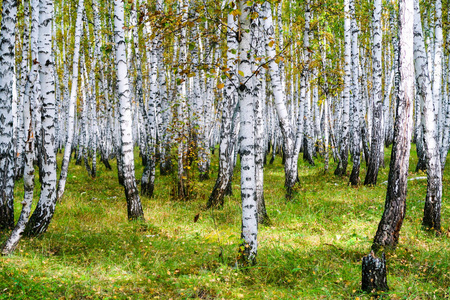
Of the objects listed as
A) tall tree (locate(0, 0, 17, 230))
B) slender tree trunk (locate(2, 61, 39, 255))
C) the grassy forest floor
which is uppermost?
tall tree (locate(0, 0, 17, 230))

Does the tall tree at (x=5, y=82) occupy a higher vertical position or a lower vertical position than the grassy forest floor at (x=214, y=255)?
higher

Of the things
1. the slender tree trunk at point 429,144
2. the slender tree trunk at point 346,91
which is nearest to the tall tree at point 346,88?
the slender tree trunk at point 346,91

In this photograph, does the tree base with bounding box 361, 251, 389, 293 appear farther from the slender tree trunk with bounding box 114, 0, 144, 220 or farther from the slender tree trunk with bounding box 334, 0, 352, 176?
the slender tree trunk with bounding box 334, 0, 352, 176

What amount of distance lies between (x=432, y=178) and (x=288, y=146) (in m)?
3.29

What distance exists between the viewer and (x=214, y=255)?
520 cm

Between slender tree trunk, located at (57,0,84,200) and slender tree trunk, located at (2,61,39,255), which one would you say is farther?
slender tree trunk, located at (57,0,84,200)

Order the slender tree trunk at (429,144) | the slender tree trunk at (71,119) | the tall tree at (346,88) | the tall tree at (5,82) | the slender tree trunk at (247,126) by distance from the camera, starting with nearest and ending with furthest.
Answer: the slender tree trunk at (247,126), the tall tree at (5,82), the slender tree trunk at (429,144), the slender tree trunk at (71,119), the tall tree at (346,88)

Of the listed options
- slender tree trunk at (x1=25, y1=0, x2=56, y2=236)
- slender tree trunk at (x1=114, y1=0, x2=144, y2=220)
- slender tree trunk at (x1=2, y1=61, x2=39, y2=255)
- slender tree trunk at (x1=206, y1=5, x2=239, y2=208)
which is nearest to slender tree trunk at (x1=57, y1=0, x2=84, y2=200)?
slender tree trunk at (x1=114, y1=0, x2=144, y2=220)

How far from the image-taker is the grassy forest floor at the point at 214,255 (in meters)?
3.93

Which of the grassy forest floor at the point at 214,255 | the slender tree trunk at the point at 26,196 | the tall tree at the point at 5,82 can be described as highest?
the tall tree at the point at 5,82

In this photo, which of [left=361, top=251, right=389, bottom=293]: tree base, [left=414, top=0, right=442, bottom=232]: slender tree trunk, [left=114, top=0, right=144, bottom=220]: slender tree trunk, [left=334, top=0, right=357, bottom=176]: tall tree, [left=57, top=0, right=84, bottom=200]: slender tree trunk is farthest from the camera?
[left=334, top=0, right=357, bottom=176]: tall tree

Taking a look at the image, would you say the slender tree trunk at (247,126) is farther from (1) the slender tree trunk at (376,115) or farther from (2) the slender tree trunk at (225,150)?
(1) the slender tree trunk at (376,115)

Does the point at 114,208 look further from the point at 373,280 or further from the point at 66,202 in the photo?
the point at 373,280

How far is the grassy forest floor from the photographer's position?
12.9 feet
